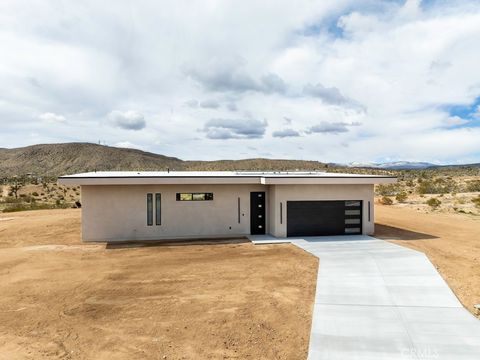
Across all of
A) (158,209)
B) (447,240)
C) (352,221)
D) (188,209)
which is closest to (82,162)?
(158,209)

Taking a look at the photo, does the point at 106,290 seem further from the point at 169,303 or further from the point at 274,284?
the point at 274,284

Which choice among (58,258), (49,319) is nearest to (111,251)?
(58,258)

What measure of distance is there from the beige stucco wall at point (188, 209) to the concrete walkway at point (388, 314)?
5.45 m

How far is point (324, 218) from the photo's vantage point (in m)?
18.0

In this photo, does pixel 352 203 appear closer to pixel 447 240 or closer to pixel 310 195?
pixel 310 195

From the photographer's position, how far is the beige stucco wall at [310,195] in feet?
57.2

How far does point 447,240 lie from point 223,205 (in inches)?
420

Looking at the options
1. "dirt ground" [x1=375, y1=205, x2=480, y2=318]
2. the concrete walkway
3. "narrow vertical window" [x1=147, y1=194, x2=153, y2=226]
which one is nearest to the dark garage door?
"dirt ground" [x1=375, y1=205, x2=480, y2=318]

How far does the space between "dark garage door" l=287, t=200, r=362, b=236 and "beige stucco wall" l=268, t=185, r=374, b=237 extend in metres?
0.26

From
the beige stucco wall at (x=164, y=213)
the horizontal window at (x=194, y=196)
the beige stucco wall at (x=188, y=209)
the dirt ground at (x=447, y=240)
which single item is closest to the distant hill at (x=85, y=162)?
the dirt ground at (x=447, y=240)

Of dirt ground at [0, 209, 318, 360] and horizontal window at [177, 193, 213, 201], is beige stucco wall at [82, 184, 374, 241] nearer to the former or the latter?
horizontal window at [177, 193, 213, 201]

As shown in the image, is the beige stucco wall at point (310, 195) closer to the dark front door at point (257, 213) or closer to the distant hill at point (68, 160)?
the dark front door at point (257, 213)

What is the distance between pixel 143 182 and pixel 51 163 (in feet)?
312

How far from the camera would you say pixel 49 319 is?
7.84 m
